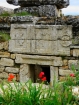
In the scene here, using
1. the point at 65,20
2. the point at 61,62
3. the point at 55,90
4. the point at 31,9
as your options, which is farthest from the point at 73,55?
the point at 55,90

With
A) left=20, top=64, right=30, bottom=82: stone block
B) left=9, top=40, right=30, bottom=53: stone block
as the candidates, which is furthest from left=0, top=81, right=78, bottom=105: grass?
left=20, top=64, right=30, bottom=82: stone block

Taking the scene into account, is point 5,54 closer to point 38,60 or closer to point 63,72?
point 38,60

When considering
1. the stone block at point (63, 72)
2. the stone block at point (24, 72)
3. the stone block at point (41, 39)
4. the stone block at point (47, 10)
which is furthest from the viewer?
the stone block at point (47, 10)

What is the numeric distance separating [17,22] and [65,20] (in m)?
1.23

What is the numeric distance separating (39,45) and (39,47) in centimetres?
5

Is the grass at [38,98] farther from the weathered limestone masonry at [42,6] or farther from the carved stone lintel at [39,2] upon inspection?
the carved stone lintel at [39,2]

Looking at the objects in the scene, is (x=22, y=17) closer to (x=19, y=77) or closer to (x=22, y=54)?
(x=22, y=54)

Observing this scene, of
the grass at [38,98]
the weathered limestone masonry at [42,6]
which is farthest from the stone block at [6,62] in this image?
the grass at [38,98]

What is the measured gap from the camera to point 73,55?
6.34 m

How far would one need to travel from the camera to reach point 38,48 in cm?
659

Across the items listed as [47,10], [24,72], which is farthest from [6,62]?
[47,10]

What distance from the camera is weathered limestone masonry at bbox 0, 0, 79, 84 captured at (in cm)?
639

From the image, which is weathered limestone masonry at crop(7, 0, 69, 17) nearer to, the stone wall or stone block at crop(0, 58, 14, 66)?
the stone wall

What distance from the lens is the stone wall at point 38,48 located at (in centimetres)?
639
